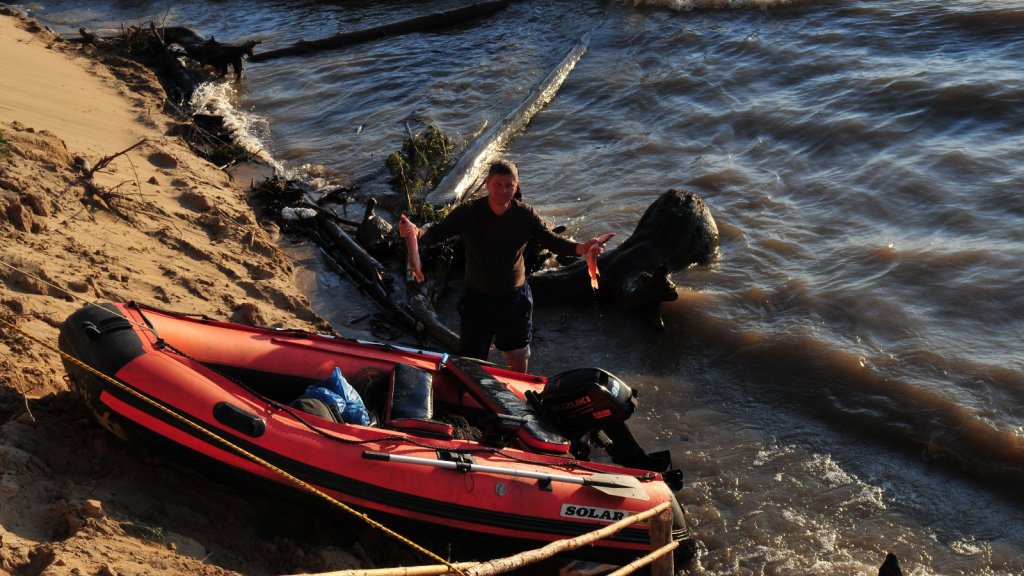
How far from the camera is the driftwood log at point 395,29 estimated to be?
1472 cm

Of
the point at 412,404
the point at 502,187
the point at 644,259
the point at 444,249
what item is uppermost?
the point at 502,187

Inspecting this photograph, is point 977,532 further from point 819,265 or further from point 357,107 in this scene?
point 357,107

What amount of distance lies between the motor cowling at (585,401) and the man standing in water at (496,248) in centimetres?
67

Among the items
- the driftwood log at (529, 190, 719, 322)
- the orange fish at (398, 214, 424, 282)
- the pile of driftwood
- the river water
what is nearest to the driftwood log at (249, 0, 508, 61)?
the river water

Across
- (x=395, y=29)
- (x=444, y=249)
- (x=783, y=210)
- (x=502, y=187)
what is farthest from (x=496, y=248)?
(x=395, y=29)

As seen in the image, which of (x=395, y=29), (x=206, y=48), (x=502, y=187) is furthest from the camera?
(x=395, y=29)

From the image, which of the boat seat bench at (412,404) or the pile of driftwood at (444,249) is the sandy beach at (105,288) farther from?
the boat seat bench at (412,404)

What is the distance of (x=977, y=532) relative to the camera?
558 cm

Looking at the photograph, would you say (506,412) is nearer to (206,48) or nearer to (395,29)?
(206,48)

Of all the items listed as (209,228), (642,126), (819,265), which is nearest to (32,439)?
(209,228)

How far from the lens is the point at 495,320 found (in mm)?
5938

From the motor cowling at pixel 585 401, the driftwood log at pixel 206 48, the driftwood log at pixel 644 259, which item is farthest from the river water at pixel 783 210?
the motor cowling at pixel 585 401

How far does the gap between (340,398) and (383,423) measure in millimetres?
304

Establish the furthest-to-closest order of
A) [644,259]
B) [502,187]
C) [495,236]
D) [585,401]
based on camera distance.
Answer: [644,259]
[495,236]
[502,187]
[585,401]
